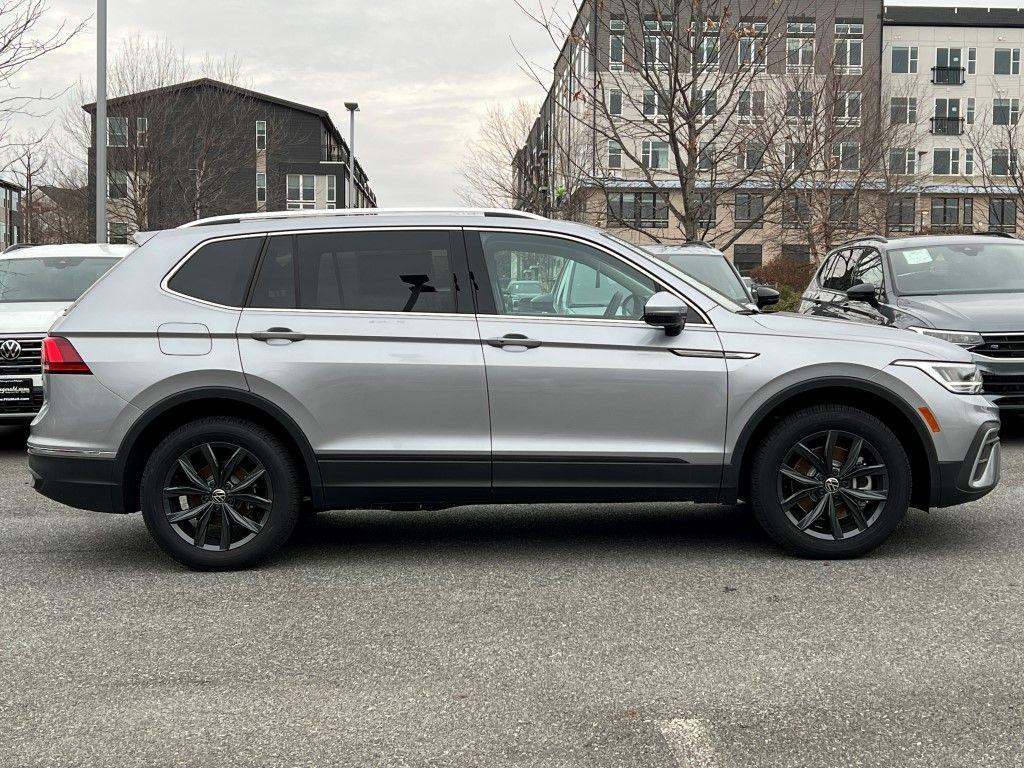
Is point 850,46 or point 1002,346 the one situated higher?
point 850,46

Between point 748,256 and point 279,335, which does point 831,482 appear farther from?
point 748,256

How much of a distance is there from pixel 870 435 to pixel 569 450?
4.83 ft

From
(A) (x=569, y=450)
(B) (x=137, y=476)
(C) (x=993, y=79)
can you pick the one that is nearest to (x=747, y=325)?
(A) (x=569, y=450)

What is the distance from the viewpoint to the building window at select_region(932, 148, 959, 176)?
71.0 metres

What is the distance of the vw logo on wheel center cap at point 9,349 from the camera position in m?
9.39

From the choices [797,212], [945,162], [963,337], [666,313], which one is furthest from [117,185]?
[945,162]

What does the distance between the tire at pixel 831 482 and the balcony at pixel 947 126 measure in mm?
72370

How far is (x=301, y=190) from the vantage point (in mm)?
75500

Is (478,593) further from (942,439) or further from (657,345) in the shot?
(942,439)

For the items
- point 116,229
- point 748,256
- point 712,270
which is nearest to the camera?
point 712,270

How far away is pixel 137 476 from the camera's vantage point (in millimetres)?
5578

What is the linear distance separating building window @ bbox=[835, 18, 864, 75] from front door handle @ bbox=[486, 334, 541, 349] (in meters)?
32.8

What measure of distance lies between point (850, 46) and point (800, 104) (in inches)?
631

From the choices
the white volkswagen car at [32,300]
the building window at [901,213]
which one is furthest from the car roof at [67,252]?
the building window at [901,213]
